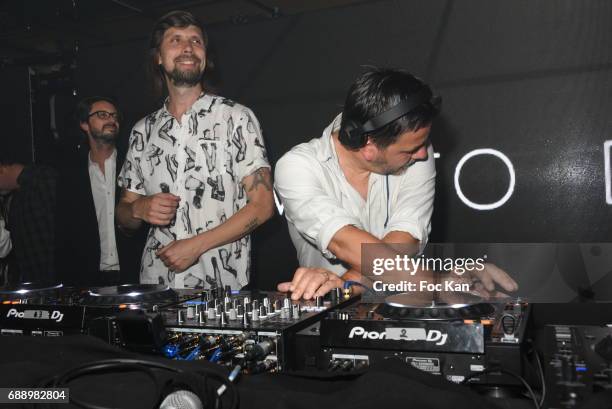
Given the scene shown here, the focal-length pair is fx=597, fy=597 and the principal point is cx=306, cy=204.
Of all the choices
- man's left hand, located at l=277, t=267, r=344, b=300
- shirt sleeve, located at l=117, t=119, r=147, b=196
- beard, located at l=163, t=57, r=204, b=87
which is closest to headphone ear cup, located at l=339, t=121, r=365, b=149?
man's left hand, located at l=277, t=267, r=344, b=300

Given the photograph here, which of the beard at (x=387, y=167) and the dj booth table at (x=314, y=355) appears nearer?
the dj booth table at (x=314, y=355)

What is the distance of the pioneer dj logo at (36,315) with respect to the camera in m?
1.45

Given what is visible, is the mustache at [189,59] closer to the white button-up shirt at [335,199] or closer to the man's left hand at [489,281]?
the white button-up shirt at [335,199]

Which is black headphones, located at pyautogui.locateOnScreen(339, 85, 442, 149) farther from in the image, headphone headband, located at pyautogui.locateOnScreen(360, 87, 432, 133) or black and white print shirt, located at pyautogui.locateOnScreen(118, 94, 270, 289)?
black and white print shirt, located at pyautogui.locateOnScreen(118, 94, 270, 289)

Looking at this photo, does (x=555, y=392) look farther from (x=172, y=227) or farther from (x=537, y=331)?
(x=172, y=227)

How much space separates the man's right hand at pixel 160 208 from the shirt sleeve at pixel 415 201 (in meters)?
1.08

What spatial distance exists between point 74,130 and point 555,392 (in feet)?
9.82

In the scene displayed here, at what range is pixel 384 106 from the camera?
2.04m

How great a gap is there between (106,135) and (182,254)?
2.94 feet

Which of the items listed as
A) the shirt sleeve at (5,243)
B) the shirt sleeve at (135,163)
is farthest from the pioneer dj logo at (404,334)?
the shirt sleeve at (5,243)

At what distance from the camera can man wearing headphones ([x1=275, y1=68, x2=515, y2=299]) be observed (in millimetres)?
1959

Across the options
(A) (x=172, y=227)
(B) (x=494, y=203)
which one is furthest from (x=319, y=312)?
(A) (x=172, y=227)

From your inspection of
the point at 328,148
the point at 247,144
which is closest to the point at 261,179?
the point at 247,144

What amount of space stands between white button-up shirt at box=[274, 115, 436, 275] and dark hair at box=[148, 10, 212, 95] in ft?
3.31
